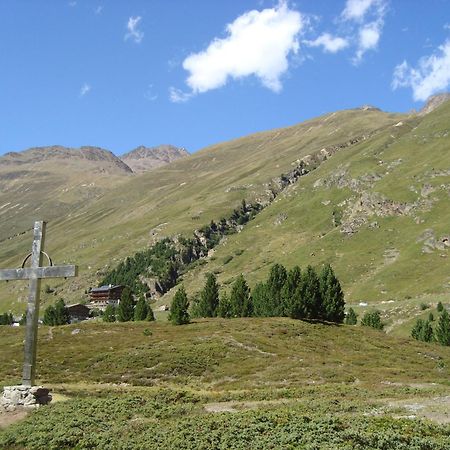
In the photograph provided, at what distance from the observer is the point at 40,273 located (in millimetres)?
25781

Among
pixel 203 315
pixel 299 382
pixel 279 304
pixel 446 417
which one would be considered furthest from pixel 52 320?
pixel 446 417

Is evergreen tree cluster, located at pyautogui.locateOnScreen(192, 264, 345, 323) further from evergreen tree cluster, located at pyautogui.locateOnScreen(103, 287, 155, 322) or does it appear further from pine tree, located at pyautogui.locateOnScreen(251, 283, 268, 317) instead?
evergreen tree cluster, located at pyautogui.locateOnScreen(103, 287, 155, 322)

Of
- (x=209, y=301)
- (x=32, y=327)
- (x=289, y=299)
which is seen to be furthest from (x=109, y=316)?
(x=32, y=327)

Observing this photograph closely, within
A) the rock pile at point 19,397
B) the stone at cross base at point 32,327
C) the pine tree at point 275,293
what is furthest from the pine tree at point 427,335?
the rock pile at point 19,397

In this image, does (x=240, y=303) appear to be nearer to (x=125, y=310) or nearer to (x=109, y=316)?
(x=125, y=310)

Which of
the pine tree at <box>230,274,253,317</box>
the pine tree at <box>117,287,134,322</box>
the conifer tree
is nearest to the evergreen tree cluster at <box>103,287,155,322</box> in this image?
the pine tree at <box>117,287,134,322</box>

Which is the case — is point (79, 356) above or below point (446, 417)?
below

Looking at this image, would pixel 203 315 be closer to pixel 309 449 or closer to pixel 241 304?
pixel 241 304

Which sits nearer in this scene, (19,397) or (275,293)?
(19,397)

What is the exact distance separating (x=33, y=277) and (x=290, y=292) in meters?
76.1

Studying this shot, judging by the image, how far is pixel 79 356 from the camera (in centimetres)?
5997

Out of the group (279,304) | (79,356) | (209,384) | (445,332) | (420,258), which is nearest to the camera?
(209,384)

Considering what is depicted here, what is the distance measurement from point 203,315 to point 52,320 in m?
47.1

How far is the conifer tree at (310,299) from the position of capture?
9300cm
